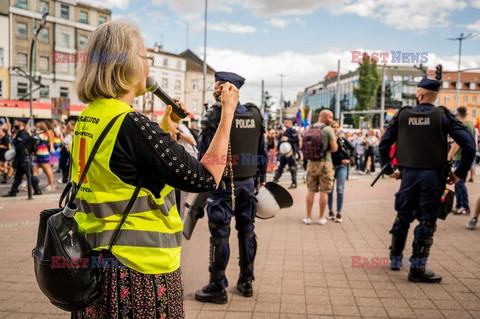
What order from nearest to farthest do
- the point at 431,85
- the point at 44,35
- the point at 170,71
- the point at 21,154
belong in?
the point at 431,85 < the point at 21,154 < the point at 44,35 < the point at 170,71

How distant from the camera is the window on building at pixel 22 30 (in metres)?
39.7

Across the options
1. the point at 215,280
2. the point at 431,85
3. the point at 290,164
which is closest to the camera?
the point at 215,280

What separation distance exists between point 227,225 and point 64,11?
4674 cm

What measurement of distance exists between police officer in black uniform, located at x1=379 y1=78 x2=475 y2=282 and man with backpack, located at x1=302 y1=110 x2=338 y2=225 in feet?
9.37

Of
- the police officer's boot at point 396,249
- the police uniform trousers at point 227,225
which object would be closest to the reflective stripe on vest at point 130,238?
the police uniform trousers at point 227,225

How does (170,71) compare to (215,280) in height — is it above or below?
above

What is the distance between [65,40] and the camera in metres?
44.2

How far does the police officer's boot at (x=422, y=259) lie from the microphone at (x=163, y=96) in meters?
3.36

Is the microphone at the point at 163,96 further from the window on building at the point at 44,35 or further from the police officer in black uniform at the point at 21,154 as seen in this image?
the window on building at the point at 44,35

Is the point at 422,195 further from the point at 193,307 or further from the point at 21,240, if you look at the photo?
the point at 21,240

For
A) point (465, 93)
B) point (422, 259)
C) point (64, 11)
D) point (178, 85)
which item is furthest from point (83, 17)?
point (465, 93)

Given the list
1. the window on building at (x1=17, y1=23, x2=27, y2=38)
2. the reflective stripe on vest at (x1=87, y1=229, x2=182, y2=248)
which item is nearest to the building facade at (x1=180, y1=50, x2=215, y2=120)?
the window on building at (x1=17, y1=23, x2=27, y2=38)

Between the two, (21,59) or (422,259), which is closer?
(422,259)

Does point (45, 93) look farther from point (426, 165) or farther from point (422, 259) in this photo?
point (422, 259)
